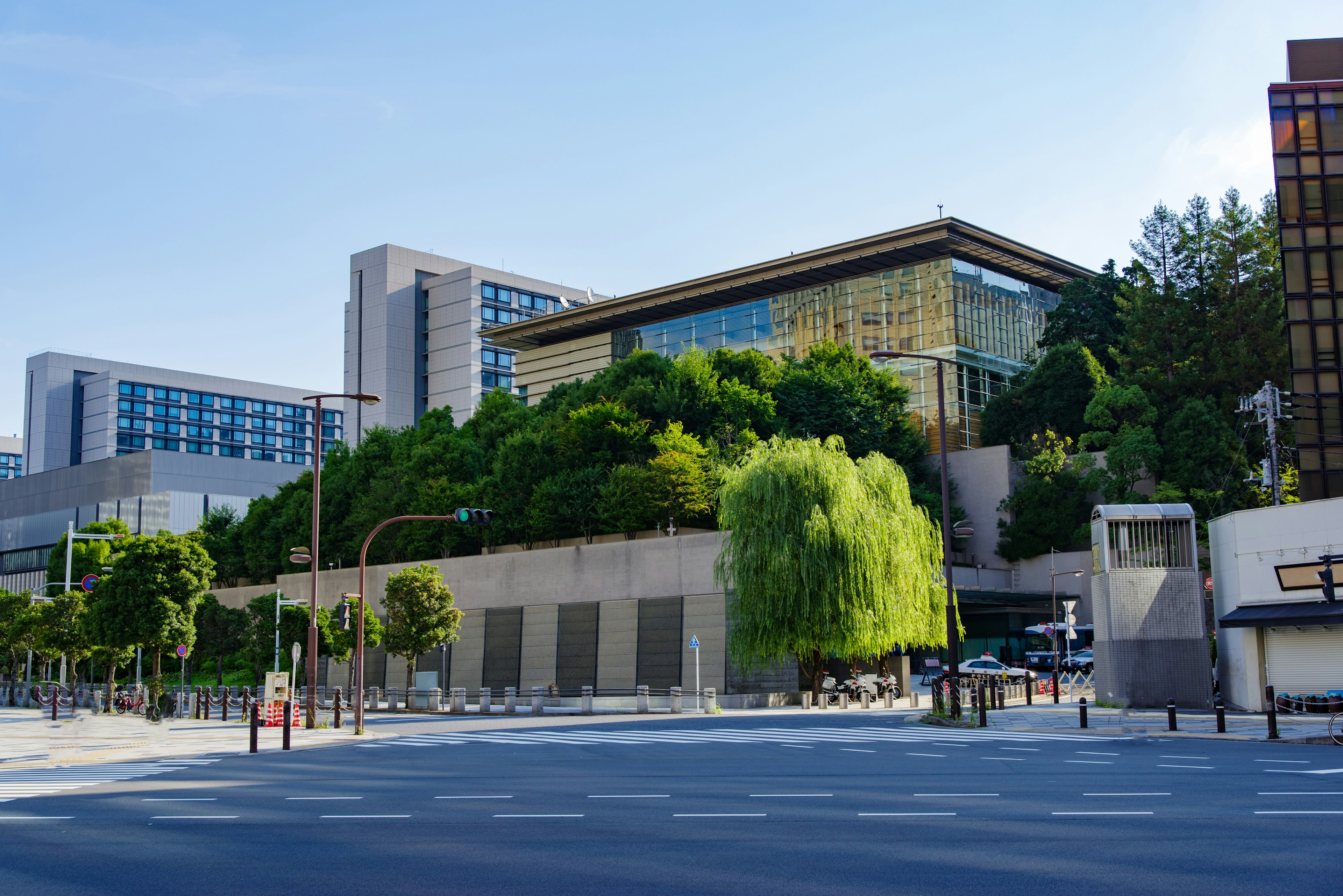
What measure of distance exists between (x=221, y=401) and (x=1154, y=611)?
139 meters

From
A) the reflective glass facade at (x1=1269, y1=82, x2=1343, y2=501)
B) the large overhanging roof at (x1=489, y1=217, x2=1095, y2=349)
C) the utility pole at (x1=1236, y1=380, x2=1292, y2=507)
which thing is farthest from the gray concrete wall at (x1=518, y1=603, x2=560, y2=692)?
the reflective glass facade at (x1=1269, y1=82, x2=1343, y2=501)

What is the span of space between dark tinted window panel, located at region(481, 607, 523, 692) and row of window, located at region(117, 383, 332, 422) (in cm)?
8531

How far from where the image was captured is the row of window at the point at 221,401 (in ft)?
474

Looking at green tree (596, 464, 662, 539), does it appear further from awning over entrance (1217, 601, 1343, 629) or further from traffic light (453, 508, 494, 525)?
awning over entrance (1217, 601, 1343, 629)

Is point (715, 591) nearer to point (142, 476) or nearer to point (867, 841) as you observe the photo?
point (867, 841)

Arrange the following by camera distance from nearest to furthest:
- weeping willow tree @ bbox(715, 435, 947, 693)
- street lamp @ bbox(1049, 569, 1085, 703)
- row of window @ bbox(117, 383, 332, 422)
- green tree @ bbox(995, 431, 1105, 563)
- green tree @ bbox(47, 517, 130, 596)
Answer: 1. weeping willow tree @ bbox(715, 435, 947, 693)
2. street lamp @ bbox(1049, 569, 1085, 703)
3. green tree @ bbox(995, 431, 1105, 563)
4. green tree @ bbox(47, 517, 130, 596)
5. row of window @ bbox(117, 383, 332, 422)

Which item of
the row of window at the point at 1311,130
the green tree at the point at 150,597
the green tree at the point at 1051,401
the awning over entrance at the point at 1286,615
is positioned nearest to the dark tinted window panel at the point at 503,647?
the green tree at the point at 150,597

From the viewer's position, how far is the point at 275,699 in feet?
123

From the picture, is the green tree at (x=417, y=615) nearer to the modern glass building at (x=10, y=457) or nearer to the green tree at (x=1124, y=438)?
the green tree at (x=1124, y=438)

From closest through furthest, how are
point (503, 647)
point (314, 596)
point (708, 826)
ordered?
point (708, 826), point (314, 596), point (503, 647)

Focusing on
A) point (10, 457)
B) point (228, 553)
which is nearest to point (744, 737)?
point (228, 553)

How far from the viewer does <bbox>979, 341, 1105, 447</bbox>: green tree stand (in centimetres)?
7100

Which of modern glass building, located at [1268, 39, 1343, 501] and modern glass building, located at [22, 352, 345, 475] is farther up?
modern glass building, located at [22, 352, 345, 475]

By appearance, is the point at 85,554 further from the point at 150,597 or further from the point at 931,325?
the point at 931,325
